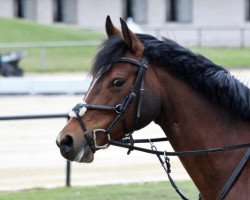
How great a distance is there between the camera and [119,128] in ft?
18.2

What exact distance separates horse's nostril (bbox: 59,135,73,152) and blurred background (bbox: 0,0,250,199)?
27.1 inches

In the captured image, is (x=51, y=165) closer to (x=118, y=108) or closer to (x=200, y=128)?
(x=200, y=128)

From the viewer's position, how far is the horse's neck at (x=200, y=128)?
5688 mm

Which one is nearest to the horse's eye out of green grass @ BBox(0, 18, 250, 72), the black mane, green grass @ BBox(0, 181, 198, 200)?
the black mane

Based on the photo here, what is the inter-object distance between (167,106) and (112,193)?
5608 mm

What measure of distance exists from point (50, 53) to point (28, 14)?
50.6ft

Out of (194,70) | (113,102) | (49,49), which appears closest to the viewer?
(113,102)

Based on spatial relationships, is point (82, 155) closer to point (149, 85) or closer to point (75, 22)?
point (149, 85)

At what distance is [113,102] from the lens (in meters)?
5.52

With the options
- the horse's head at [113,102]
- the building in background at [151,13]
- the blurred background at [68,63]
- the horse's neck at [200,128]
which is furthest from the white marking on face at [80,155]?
the building in background at [151,13]

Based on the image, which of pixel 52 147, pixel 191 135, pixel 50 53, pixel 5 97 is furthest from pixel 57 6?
pixel 191 135

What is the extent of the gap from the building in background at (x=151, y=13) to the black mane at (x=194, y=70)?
1689 inches

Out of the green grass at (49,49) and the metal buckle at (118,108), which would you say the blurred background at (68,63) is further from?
the metal buckle at (118,108)

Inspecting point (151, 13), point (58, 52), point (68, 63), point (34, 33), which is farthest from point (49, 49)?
point (151, 13)
